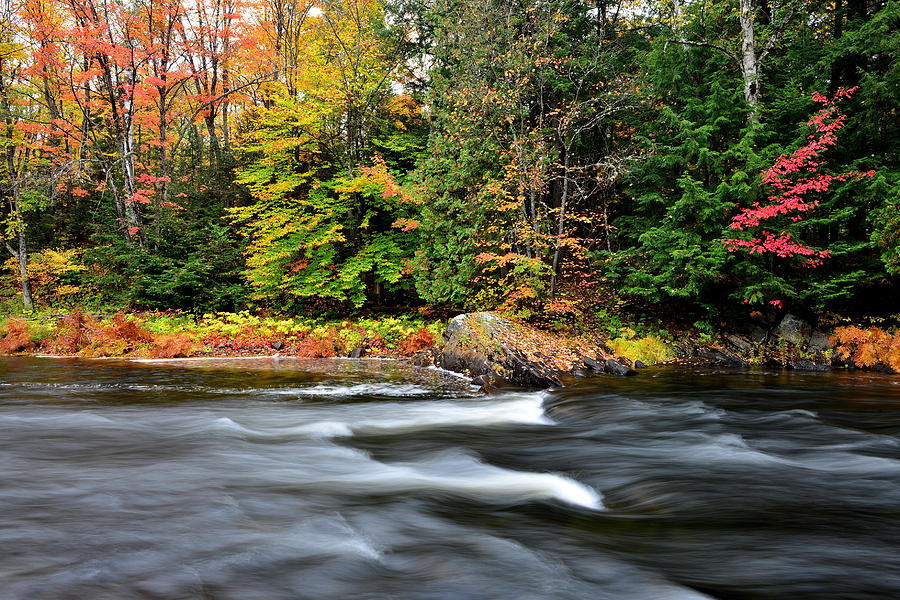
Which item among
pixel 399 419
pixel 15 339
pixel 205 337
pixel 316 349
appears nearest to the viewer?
pixel 399 419

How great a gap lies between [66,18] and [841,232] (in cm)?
2416

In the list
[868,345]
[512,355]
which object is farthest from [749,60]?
[512,355]

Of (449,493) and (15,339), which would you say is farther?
A: (15,339)

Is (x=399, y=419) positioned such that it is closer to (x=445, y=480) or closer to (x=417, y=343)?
(x=445, y=480)

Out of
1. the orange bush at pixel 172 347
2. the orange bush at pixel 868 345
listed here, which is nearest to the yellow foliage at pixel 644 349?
the orange bush at pixel 868 345

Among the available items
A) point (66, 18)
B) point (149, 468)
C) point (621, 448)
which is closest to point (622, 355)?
point (621, 448)

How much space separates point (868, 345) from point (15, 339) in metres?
19.9

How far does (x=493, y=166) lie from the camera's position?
45.7 feet

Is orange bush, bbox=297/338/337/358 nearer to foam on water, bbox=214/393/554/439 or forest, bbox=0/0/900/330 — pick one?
forest, bbox=0/0/900/330

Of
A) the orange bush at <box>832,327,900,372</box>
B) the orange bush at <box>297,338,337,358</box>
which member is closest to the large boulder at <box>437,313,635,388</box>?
the orange bush at <box>297,338,337,358</box>

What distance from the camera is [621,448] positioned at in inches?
235

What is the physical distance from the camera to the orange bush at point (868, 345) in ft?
33.9

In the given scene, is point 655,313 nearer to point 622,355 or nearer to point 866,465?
point 622,355

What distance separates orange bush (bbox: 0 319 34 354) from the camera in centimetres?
1366
